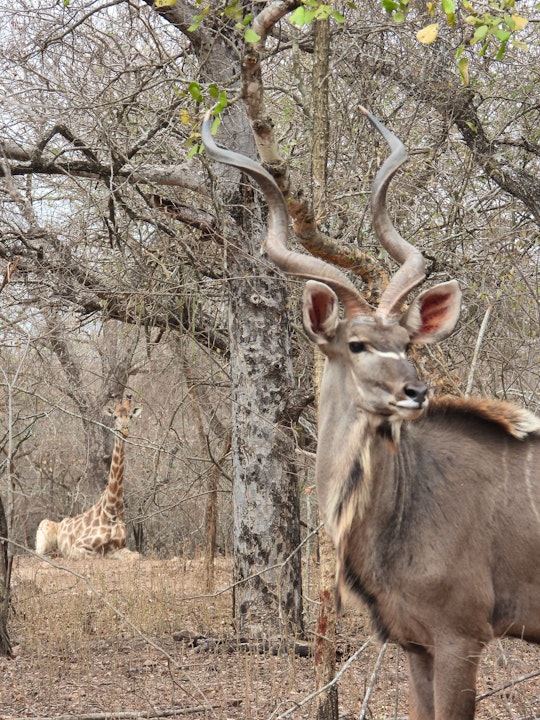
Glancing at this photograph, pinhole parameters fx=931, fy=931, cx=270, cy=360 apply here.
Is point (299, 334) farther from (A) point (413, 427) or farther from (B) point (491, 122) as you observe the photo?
(A) point (413, 427)

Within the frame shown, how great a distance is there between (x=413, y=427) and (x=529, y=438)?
501 mm

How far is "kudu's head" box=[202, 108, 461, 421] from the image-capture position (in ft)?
11.8

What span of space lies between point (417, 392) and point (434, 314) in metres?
0.61

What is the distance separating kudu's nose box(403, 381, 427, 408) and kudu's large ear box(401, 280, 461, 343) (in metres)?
0.44

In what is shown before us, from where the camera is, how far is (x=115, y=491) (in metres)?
12.8

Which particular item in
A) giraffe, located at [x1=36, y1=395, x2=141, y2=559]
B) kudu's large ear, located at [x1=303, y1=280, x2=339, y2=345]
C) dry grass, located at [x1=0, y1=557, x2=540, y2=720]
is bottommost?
dry grass, located at [x1=0, y1=557, x2=540, y2=720]

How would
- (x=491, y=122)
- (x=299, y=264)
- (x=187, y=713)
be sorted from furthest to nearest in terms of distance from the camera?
1. (x=491, y=122)
2. (x=187, y=713)
3. (x=299, y=264)

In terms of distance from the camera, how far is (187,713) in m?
5.21

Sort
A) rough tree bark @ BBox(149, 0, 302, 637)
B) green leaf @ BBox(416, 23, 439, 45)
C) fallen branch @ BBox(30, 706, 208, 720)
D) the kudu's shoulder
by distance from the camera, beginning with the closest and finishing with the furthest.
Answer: green leaf @ BBox(416, 23, 439, 45) < the kudu's shoulder < fallen branch @ BBox(30, 706, 208, 720) < rough tree bark @ BBox(149, 0, 302, 637)


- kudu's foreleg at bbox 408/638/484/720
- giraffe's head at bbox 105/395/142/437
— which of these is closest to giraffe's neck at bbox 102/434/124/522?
giraffe's head at bbox 105/395/142/437

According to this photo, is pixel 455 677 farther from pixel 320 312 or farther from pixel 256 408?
pixel 256 408

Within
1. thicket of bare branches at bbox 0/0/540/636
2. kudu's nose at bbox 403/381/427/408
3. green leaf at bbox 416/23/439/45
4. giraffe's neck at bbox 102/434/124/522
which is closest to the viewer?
kudu's nose at bbox 403/381/427/408

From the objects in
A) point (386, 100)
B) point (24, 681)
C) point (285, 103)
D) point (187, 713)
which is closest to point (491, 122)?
point (386, 100)

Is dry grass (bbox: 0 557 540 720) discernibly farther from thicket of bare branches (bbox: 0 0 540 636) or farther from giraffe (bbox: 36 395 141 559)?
giraffe (bbox: 36 395 141 559)
